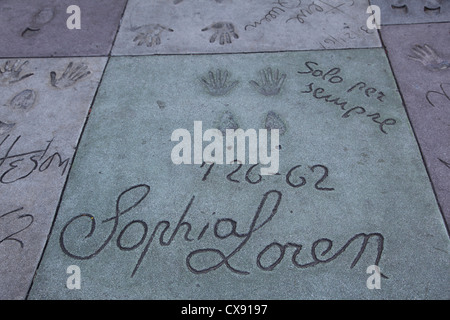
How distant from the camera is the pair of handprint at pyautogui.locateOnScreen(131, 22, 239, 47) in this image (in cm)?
306

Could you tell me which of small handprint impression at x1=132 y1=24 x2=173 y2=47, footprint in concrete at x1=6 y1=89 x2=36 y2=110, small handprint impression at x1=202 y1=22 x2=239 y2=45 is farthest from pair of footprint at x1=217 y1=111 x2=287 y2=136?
footprint in concrete at x1=6 y1=89 x2=36 y2=110

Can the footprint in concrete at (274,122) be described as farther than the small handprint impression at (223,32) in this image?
No

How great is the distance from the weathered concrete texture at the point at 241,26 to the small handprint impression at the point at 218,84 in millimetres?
283

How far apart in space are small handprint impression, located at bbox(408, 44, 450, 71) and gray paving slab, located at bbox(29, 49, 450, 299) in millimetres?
250

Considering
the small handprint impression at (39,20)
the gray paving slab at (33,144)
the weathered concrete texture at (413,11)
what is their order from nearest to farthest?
the gray paving slab at (33,144) → the weathered concrete texture at (413,11) → the small handprint impression at (39,20)

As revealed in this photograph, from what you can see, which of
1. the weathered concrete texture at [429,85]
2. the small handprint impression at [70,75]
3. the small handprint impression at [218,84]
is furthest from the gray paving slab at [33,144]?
the weathered concrete texture at [429,85]

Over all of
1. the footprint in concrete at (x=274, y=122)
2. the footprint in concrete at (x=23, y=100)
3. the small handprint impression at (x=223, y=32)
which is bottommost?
the footprint in concrete at (x=23, y=100)

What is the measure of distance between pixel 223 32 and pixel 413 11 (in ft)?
4.79

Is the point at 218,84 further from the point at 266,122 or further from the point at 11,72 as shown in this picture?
the point at 11,72

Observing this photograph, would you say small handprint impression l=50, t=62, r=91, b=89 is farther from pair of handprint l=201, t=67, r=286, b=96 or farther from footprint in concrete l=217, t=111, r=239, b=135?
footprint in concrete l=217, t=111, r=239, b=135

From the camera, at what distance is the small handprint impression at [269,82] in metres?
2.64

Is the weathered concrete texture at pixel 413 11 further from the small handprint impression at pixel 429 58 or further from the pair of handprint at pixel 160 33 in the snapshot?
the pair of handprint at pixel 160 33
